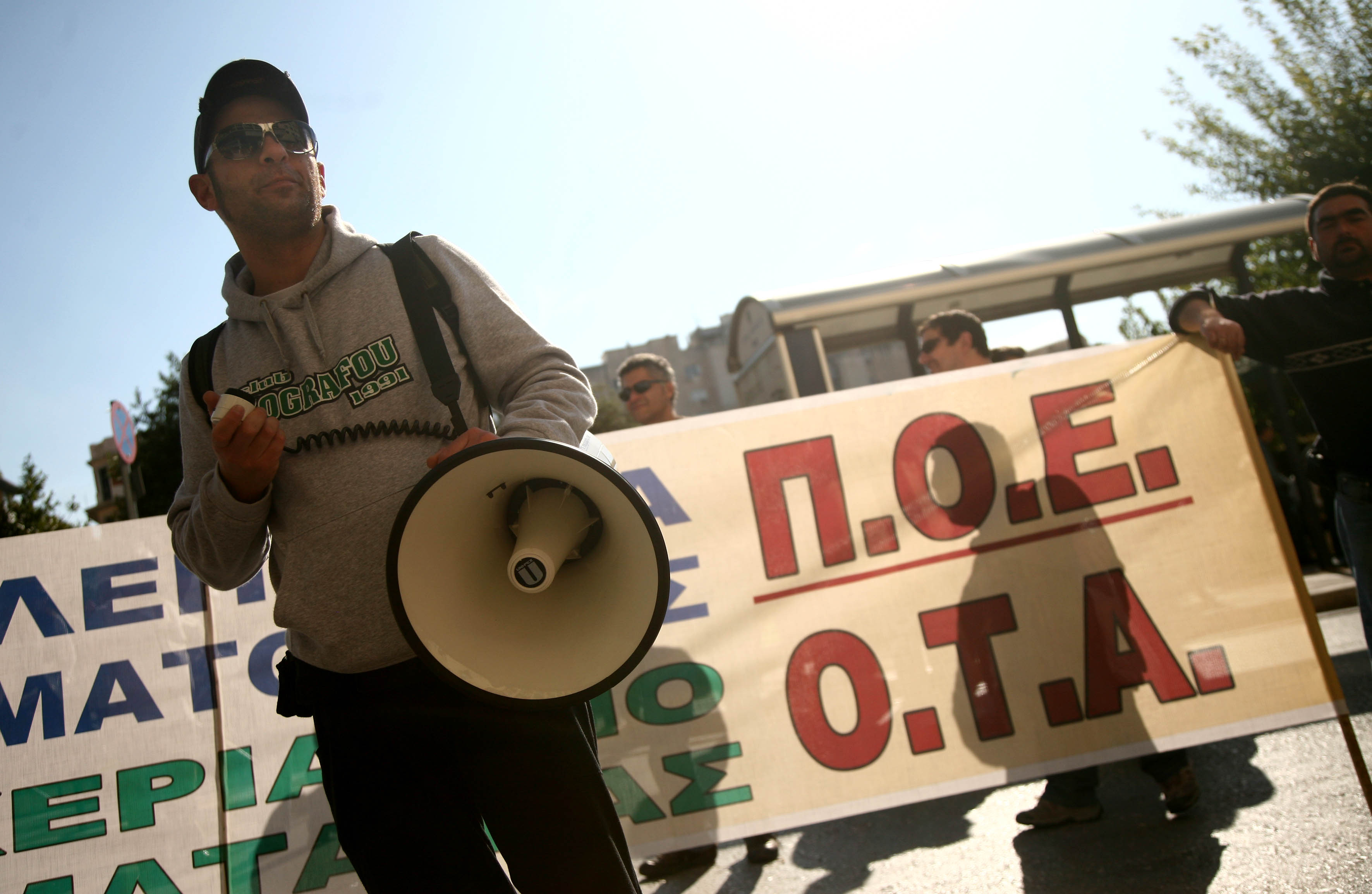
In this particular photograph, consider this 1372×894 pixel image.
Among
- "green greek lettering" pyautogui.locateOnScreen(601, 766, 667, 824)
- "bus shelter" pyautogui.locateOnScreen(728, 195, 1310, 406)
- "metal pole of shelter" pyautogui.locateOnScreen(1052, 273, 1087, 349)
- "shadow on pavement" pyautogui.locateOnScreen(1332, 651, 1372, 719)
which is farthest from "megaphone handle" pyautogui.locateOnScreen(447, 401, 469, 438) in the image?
"metal pole of shelter" pyautogui.locateOnScreen(1052, 273, 1087, 349)

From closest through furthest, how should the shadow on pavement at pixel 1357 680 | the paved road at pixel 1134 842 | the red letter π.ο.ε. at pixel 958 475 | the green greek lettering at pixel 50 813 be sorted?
the paved road at pixel 1134 842, the green greek lettering at pixel 50 813, the red letter π.ο.ε. at pixel 958 475, the shadow on pavement at pixel 1357 680

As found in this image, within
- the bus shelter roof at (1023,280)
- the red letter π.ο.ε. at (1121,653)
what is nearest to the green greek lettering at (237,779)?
the red letter π.ο.ε. at (1121,653)

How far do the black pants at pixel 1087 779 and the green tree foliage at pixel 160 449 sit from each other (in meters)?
21.6

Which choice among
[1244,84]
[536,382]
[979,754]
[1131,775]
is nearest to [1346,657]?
[1131,775]

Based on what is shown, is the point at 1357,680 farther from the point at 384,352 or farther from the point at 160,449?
the point at 160,449

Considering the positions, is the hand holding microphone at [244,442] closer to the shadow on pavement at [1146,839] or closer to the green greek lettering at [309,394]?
the green greek lettering at [309,394]

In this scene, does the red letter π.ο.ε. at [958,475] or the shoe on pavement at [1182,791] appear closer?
the shoe on pavement at [1182,791]

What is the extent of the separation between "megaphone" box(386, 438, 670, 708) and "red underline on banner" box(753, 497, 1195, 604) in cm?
182

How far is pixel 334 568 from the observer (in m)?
1.52

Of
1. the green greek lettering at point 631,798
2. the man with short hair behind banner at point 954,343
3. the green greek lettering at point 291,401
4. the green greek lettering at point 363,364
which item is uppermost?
the man with short hair behind banner at point 954,343

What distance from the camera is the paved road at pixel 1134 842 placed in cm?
264

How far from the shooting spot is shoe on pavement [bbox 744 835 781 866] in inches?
139

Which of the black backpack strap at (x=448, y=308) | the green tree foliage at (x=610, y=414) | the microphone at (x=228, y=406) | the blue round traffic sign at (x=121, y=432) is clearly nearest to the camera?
the microphone at (x=228, y=406)

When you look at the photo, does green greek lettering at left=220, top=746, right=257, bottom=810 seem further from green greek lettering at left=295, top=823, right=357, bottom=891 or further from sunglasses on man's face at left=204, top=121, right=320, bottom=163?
sunglasses on man's face at left=204, top=121, right=320, bottom=163
